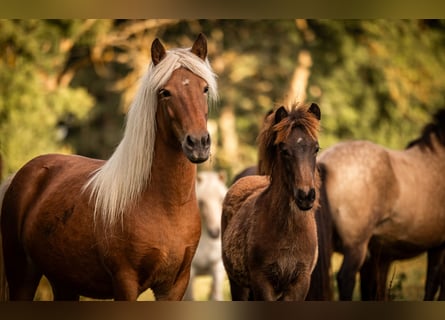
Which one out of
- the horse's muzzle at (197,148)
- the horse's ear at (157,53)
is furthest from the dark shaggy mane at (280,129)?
the horse's ear at (157,53)

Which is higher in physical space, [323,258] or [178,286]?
[323,258]

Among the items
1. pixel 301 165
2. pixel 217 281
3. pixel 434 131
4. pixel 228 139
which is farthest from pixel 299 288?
pixel 228 139

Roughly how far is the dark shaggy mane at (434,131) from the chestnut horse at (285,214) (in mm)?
2290

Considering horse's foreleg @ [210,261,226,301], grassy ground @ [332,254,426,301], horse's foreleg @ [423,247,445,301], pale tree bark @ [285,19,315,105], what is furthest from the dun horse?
pale tree bark @ [285,19,315,105]

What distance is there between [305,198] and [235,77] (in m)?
7.43

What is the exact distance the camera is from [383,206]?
249 inches

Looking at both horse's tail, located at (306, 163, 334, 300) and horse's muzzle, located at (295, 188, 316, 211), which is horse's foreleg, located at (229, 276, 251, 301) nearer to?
horse's tail, located at (306, 163, 334, 300)

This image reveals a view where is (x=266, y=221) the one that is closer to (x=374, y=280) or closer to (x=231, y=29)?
(x=374, y=280)

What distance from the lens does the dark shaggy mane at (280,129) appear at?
15.2 ft

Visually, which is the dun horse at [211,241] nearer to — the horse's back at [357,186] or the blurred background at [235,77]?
the blurred background at [235,77]

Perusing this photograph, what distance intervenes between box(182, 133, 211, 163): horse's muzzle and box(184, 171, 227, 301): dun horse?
4.14 meters

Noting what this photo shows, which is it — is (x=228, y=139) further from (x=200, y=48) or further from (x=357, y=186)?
(x=200, y=48)

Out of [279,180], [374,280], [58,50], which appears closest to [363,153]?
[374,280]

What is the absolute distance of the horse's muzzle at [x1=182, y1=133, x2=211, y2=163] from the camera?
4.06 metres
